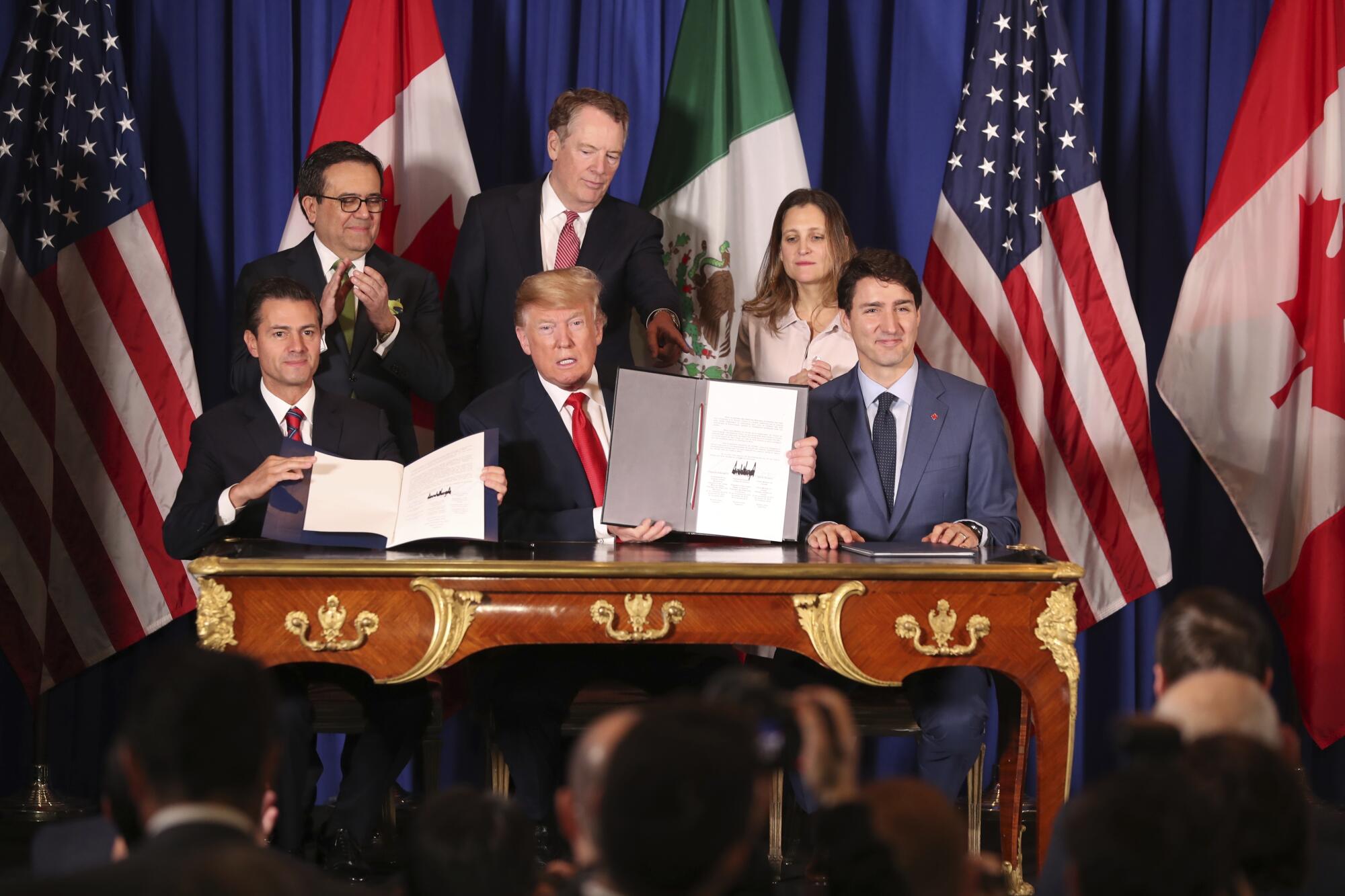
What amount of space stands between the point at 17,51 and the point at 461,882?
424cm

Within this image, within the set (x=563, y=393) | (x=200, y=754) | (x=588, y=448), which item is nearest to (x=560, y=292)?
(x=563, y=393)

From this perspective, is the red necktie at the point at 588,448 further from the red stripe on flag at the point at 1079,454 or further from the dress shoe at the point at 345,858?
the red stripe on flag at the point at 1079,454

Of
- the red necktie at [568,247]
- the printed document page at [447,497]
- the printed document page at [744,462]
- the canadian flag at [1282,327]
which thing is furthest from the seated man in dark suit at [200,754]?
the canadian flag at [1282,327]

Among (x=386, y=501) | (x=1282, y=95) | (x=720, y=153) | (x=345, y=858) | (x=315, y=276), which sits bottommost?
(x=345, y=858)

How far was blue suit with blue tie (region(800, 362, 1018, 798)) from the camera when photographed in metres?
4.18

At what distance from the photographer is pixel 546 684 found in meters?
3.97

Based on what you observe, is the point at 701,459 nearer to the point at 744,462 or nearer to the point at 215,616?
the point at 744,462

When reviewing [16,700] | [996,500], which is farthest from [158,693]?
[16,700]

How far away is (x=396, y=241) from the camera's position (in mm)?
5254

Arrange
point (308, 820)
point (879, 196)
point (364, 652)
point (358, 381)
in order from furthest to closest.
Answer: point (879, 196), point (358, 381), point (308, 820), point (364, 652)

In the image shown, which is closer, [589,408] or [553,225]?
[589,408]

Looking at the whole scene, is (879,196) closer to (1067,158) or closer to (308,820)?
(1067,158)

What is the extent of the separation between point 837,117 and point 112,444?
3031mm

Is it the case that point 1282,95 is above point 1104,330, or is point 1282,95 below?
above
